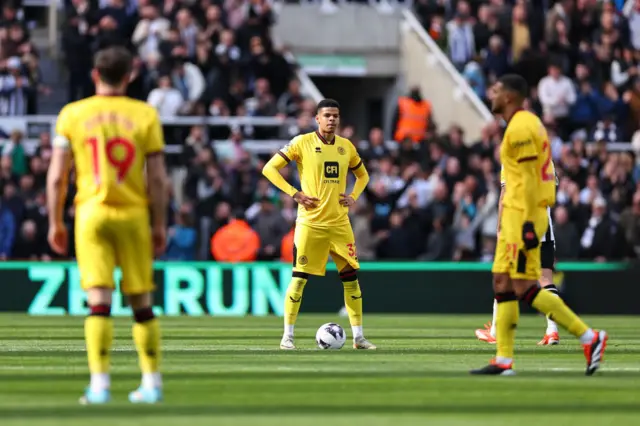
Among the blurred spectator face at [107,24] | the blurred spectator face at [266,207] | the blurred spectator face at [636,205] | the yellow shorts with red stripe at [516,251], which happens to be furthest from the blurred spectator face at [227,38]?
the yellow shorts with red stripe at [516,251]

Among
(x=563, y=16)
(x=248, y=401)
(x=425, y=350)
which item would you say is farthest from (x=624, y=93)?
(x=248, y=401)

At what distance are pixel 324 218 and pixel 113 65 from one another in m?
6.45

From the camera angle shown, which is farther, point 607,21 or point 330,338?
point 607,21

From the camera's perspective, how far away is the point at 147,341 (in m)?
9.71

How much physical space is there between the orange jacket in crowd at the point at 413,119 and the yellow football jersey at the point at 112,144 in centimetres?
1990

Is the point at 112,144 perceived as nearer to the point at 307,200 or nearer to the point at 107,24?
the point at 307,200

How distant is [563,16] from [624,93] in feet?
Answer: 8.46

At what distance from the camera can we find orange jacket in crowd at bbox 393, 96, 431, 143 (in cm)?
2952

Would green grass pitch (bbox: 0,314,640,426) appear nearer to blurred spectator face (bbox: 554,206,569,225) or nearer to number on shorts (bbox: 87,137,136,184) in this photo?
number on shorts (bbox: 87,137,136,184)

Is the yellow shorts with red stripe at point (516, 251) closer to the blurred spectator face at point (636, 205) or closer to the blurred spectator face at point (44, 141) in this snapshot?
the blurred spectator face at point (636, 205)

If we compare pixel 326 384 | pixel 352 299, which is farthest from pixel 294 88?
pixel 326 384

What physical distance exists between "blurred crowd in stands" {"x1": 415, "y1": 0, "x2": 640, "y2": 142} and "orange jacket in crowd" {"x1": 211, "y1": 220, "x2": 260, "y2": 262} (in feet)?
23.5

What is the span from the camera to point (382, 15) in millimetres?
34344

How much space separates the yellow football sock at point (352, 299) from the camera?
1573 cm
